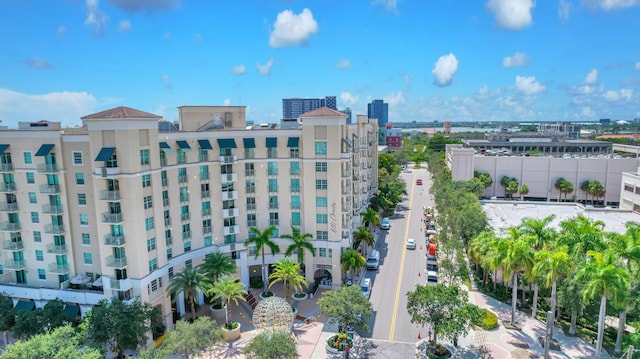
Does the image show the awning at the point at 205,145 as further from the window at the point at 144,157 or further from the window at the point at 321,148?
the window at the point at 321,148

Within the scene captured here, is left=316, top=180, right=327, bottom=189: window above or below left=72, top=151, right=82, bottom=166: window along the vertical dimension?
below

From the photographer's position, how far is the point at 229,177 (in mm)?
47375

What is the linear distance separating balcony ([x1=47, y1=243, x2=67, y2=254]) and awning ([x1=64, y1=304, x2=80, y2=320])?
5.54 meters

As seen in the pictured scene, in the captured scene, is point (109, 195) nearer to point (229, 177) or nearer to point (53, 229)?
point (53, 229)

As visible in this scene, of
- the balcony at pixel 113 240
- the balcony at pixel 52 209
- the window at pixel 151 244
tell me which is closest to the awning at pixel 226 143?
the window at pixel 151 244

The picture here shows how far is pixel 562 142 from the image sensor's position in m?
146

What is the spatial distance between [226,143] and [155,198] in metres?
11.1

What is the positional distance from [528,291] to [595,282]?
17.0 metres

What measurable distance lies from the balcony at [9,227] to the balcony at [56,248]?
164 inches

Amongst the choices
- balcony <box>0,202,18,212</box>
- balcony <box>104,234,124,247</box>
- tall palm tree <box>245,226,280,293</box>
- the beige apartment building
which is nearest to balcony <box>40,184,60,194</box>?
the beige apartment building

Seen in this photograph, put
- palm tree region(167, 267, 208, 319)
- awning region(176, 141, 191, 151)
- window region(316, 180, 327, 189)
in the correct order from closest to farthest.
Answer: palm tree region(167, 267, 208, 319)
awning region(176, 141, 191, 151)
window region(316, 180, 327, 189)

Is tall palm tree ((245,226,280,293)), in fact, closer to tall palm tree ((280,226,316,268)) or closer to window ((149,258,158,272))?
tall palm tree ((280,226,316,268))

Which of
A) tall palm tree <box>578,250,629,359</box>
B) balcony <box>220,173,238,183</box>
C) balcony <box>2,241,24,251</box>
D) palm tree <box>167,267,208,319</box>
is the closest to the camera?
tall palm tree <box>578,250,629,359</box>

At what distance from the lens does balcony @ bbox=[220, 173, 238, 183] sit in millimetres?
47062
